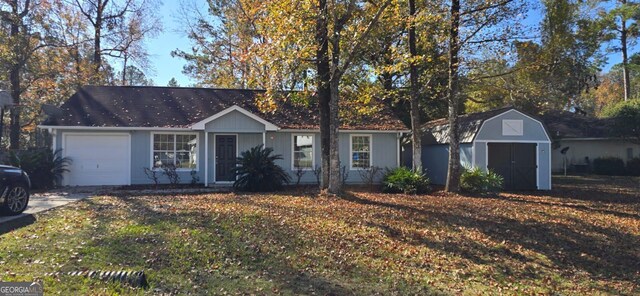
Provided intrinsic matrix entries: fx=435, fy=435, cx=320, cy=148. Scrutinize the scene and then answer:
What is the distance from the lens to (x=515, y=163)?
17.1 meters

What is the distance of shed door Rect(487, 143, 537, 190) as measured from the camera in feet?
55.9

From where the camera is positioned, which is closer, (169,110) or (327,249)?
(327,249)

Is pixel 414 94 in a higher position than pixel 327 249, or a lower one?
higher

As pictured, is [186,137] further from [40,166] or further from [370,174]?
[370,174]

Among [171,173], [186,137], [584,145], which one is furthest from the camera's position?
[584,145]

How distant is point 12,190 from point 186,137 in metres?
7.87

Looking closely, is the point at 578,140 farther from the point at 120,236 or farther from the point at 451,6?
the point at 120,236

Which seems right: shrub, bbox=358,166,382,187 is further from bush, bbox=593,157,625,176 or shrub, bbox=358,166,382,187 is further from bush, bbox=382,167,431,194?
bush, bbox=593,157,625,176

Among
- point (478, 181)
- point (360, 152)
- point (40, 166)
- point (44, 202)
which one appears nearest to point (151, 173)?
point (40, 166)

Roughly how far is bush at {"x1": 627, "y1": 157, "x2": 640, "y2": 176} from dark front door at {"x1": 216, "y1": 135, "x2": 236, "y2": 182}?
23316 mm

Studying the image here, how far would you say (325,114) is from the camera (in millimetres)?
13898

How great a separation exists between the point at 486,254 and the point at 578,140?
2584 cm

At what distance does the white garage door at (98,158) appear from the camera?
1584 cm

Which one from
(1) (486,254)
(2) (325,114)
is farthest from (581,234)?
(2) (325,114)
